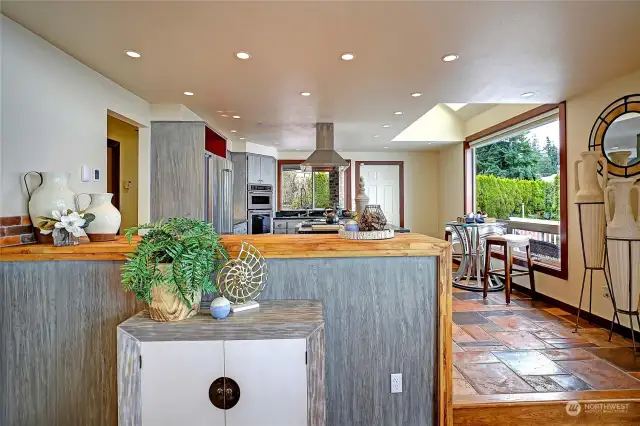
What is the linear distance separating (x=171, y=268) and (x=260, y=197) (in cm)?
581

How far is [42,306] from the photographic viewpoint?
189cm

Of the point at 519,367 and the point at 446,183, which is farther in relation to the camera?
the point at 446,183

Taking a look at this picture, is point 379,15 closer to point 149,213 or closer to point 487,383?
point 487,383

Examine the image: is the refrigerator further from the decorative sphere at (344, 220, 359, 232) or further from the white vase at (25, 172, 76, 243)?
the decorative sphere at (344, 220, 359, 232)

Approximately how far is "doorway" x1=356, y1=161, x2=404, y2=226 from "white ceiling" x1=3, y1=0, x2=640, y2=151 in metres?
4.10

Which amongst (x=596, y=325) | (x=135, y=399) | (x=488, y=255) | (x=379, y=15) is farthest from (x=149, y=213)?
(x=596, y=325)

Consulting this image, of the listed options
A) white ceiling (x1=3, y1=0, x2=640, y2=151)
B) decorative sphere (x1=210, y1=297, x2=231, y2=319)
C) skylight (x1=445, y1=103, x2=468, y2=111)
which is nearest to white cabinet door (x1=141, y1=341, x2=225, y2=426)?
decorative sphere (x1=210, y1=297, x2=231, y2=319)

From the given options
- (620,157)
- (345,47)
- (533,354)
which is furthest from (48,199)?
(620,157)

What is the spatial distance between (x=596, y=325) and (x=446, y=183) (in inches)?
173

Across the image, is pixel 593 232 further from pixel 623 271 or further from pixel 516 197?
pixel 516 197

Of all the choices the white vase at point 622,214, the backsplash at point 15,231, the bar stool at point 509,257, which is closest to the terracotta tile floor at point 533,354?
the bar stool at point 509,257

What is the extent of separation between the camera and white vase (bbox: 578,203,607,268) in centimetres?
322

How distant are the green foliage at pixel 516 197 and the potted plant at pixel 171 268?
4473 mm

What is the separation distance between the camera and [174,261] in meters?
1.62
